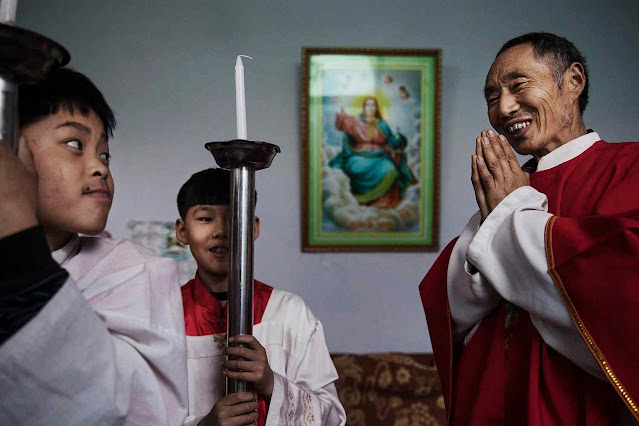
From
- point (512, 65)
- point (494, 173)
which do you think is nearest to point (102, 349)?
point (494, 173)

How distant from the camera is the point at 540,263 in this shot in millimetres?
1267

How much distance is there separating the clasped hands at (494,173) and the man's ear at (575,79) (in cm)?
28

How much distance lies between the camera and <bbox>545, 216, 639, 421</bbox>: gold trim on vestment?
1.16 m

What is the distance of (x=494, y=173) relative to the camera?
56.2 inches

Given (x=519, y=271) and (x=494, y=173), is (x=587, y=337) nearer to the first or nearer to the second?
(x=519, y=271)

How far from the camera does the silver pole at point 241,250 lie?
105cm

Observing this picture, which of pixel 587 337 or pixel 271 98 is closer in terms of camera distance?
pixel 587 337

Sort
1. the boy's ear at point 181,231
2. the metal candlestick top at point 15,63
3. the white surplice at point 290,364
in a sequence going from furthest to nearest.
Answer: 1. the boy's ear at point 181,231
2. the white surplice at point 290,364
3. the metal candlestick top at point 15,63

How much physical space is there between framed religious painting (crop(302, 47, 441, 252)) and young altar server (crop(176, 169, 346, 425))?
138 cm

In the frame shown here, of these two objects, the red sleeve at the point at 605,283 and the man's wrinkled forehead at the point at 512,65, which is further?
the man's wrinkled forehead at the point at 512,65

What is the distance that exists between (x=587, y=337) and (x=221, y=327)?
1099 mm

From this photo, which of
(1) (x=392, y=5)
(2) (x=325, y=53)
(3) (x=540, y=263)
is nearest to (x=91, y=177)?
(3) (x=540, y=263)

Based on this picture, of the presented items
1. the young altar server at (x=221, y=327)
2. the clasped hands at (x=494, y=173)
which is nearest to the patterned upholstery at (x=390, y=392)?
the young altar server at (x=221, y=327)

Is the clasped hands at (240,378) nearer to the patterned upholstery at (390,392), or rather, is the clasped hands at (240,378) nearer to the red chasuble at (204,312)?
the red chasuble at (204,312)
